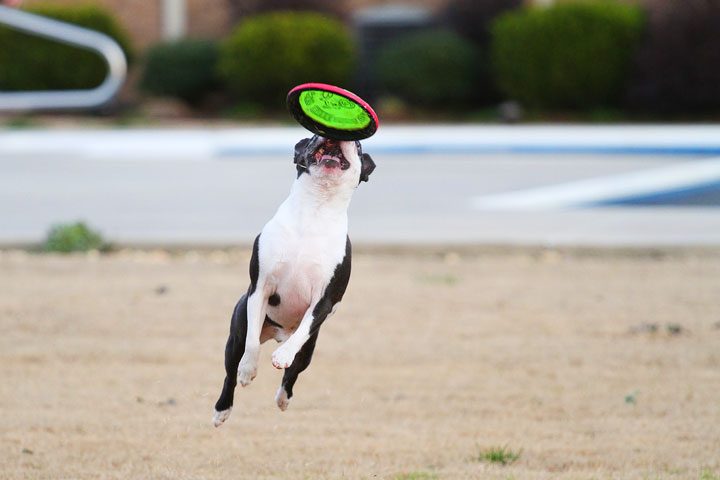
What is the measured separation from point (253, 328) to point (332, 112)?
1.96ft

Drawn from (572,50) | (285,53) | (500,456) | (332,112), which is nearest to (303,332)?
(332,112)

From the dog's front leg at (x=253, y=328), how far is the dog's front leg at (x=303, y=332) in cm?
9

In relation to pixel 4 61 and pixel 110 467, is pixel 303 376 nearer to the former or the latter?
pixel 110 467

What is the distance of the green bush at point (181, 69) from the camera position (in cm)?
2544

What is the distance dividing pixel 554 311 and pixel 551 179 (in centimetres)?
730

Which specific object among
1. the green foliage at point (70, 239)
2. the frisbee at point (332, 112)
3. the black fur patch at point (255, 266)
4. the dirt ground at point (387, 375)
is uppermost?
the frisbee at point (332, 112)

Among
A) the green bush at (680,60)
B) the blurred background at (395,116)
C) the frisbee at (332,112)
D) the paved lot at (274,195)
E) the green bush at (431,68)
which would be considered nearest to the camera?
the frisbee at (332,112)

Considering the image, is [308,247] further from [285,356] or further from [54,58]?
[54,58]

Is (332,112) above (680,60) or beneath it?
above

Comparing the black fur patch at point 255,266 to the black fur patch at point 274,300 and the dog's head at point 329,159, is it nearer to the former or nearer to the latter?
the black fur patch at point 274,300

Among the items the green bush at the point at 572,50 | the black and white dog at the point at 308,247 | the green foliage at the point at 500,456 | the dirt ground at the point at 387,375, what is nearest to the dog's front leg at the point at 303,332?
the black and white dog at the point at 308,247

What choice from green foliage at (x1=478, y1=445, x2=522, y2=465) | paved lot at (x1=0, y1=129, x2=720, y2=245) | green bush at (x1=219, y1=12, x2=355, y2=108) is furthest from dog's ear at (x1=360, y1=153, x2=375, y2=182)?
green bush at (x1=219, y1=12, x2=355, y2=108)

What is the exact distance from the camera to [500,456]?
4.84m

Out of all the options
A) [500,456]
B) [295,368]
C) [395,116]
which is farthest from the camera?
[395,116]
